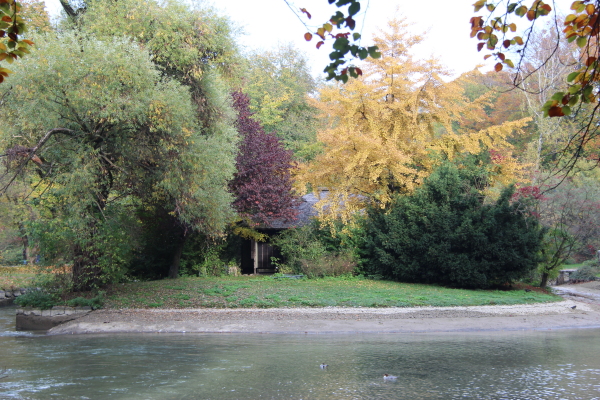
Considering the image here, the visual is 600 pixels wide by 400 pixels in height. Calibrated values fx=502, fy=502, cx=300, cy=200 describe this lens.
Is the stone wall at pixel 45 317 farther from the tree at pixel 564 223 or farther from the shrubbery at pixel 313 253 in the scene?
the tree at pixel 564 223

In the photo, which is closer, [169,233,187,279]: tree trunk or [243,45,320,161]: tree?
[169,233,187,279]: tree trunk

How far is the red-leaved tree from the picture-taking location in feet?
74.0

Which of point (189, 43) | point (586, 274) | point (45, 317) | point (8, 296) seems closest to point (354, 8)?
point (189, 43)

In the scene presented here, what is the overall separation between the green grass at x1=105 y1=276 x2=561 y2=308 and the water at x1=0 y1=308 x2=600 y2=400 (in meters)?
2.82

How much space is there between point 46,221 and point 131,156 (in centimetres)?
308

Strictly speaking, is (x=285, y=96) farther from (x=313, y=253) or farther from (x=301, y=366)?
(x=301, y=366)

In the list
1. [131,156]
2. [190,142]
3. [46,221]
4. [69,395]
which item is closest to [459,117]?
[190,142]

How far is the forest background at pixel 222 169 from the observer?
13.7 meters

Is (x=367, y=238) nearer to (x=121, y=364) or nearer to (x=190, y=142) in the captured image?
(x=190, y=142)

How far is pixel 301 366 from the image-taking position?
9656 mm

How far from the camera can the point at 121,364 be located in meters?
9.98

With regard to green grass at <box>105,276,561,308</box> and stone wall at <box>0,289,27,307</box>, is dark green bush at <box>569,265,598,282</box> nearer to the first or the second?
green grass at <box>105,276,561,308</box>

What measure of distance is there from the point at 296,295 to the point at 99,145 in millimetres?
7924

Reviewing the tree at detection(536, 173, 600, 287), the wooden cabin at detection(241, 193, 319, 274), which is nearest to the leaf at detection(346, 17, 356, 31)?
the tree at detection(536, 173, 600, 287)
